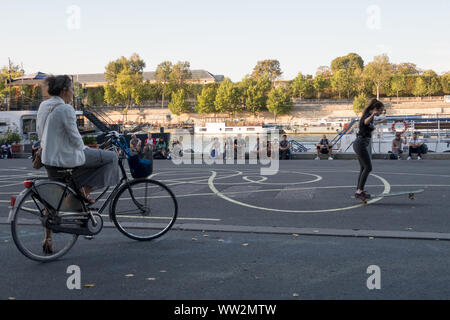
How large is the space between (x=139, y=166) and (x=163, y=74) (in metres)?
128

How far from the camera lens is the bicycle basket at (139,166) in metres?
5.50

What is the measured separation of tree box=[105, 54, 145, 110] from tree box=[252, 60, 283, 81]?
32817mm

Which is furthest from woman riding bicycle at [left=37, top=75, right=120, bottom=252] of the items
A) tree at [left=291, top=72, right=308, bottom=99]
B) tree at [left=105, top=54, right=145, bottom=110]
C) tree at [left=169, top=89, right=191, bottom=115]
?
tree at [left=291, top=72, right=308, bottom=99]

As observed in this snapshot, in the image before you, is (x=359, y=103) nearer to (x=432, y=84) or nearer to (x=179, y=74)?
(x=432, y=84)

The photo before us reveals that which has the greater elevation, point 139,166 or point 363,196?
point 139,166

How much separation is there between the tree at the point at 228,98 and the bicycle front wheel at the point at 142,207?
376 feet

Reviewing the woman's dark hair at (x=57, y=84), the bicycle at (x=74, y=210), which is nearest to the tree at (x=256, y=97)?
the bicycle at (x=74, y=210)

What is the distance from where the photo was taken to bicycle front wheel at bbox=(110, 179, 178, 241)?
221 inches

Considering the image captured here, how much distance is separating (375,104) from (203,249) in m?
4.82

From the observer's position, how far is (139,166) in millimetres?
5531

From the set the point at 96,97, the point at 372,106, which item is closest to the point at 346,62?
the point at 96,97

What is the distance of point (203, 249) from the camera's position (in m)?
5.42
